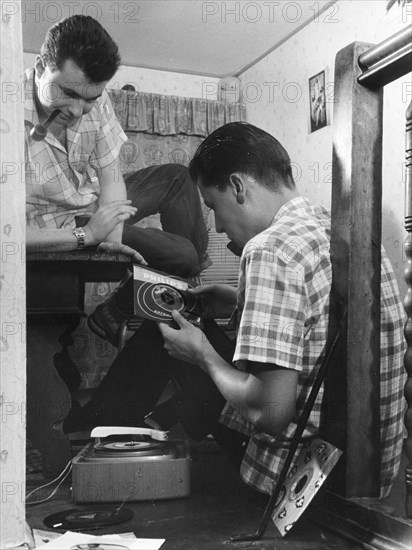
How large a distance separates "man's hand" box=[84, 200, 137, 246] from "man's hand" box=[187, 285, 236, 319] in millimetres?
303

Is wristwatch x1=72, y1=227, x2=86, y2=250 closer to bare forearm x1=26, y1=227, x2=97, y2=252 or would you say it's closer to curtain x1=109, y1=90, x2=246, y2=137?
bare forearm x1=26, y1=227, x2=97, y2=252

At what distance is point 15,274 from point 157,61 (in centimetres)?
325

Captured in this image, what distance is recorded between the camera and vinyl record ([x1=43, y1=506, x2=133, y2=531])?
129 centimetres

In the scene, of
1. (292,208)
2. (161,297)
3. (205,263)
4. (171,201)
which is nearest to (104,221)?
(161,297)

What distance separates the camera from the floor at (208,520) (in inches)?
47.1

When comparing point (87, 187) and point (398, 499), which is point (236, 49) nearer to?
point (87, 187)

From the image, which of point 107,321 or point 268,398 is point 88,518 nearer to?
point 268,398

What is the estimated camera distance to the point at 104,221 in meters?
1.75

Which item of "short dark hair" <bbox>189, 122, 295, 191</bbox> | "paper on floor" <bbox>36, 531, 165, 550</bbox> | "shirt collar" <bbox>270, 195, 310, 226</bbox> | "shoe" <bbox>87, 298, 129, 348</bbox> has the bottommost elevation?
"paper on floor" <bbox>36, 531, 165, 550</bbox>

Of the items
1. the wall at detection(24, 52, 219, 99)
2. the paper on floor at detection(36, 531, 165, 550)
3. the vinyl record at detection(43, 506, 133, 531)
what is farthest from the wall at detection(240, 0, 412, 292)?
the paper on floor at detection(36, 531, 165, 550)

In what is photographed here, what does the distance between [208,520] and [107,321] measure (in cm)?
108

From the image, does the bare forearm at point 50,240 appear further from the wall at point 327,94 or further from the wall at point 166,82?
the wall at point 166,82

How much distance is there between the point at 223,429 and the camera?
163 centimetres

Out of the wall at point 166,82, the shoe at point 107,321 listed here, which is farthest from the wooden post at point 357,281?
the wall at point 166,82
